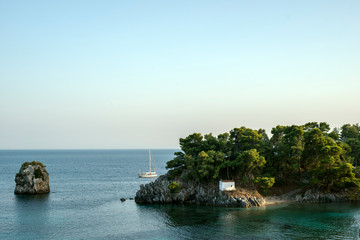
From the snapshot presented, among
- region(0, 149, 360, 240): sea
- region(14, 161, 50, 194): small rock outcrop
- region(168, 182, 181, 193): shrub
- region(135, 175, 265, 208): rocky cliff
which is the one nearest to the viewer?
region(0, 149, 360, 240): sea

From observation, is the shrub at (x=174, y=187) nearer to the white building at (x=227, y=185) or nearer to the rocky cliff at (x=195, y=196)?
the rocky cliff at (x=195, y=196)

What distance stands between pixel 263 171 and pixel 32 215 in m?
61.5

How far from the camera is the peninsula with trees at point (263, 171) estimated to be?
81688 millimetres

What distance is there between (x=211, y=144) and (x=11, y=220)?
55.5 m

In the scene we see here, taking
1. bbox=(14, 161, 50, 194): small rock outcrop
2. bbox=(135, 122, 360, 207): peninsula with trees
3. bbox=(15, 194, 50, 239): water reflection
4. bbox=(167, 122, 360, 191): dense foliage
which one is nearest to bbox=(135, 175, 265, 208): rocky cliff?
bbox=(135, 122, 360, 207): peninsula with trees

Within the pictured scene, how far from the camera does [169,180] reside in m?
89.2

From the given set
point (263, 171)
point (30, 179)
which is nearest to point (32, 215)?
point (30, 179)

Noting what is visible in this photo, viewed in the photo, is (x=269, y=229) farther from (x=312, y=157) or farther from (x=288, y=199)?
(x=312, y=157)

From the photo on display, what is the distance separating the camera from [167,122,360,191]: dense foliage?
270 ft

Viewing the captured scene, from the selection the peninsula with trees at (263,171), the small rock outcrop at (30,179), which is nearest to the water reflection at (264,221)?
the peninsula with trees at (263,171)

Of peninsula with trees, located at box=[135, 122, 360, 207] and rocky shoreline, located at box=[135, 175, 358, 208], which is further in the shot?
peninsula with trees, located at box=[135, 122, 360, 207]

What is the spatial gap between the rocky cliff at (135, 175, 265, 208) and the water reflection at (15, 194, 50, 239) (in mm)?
25931

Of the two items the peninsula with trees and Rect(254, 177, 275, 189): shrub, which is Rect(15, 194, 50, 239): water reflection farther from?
Rect(254, 177, 275, 189): shrub

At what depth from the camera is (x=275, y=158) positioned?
9050 centimetres
